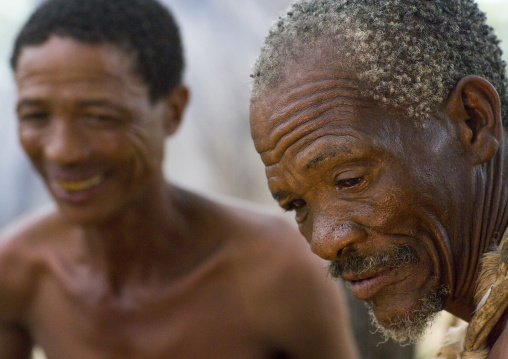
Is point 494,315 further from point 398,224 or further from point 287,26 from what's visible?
point 287,26

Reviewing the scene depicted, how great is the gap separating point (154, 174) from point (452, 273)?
1.76 m

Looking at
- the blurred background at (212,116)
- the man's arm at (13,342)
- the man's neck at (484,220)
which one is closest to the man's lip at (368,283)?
the man's neck at (484,220)

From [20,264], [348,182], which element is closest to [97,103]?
[20,264]

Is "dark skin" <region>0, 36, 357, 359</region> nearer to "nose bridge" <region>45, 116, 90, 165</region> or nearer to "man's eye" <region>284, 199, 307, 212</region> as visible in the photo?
"nose bridge" <region>45, 116, 90, 165</region>

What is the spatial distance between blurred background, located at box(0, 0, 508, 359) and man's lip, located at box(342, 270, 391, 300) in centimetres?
440

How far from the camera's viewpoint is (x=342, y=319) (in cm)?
333

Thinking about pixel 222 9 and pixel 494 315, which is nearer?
pixel 494 315

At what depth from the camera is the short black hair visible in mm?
3205

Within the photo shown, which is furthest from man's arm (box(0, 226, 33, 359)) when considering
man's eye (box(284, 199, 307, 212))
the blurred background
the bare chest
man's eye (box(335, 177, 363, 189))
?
the blurred background

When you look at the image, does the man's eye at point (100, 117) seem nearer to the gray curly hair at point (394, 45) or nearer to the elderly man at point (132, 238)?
the elderly man at point (132, 238)

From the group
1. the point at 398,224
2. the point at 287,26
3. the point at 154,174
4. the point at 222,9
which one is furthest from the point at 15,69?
the point at 222,9

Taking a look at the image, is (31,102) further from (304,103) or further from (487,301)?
(487,301)

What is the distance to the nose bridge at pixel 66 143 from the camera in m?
3.05

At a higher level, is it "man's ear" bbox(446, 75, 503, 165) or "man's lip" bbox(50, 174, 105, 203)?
"man's lip" bbox(50, 174, 105, 203)
